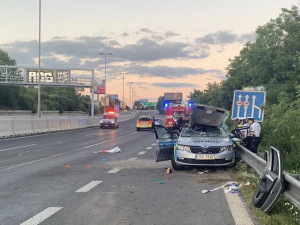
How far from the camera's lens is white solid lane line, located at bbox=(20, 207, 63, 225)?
5.74 metres

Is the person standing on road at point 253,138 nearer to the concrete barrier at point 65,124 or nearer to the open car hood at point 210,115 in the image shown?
the open car hood at point 210,115

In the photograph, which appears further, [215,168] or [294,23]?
[294,23]

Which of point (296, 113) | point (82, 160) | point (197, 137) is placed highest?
point (296, 113)

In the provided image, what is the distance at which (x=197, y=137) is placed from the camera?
11.7 metres

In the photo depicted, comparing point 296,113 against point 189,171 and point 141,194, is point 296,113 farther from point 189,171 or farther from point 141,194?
point 141,194

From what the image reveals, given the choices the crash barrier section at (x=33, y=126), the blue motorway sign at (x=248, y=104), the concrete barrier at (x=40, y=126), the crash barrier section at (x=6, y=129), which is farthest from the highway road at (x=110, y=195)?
the concrete barrier at (x=40, y=126)

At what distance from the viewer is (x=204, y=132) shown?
12.3m

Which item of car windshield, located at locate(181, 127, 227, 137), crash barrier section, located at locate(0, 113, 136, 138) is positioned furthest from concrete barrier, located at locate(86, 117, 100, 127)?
car windshield, located at locate(181, 127, 227, 137)

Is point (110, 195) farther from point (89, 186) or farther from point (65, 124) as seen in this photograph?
point (65, 124)

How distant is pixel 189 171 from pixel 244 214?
4.95m

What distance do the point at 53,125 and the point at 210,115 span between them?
25.3 meters

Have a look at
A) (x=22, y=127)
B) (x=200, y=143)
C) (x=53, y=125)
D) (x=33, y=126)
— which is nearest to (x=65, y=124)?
(x=53, y=125)

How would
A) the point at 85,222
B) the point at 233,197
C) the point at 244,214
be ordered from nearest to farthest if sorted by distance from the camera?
1. the point at 85,222
2. the point at 244,214
3. the point at 233,197

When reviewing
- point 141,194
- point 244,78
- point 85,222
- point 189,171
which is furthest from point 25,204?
point 244,78
